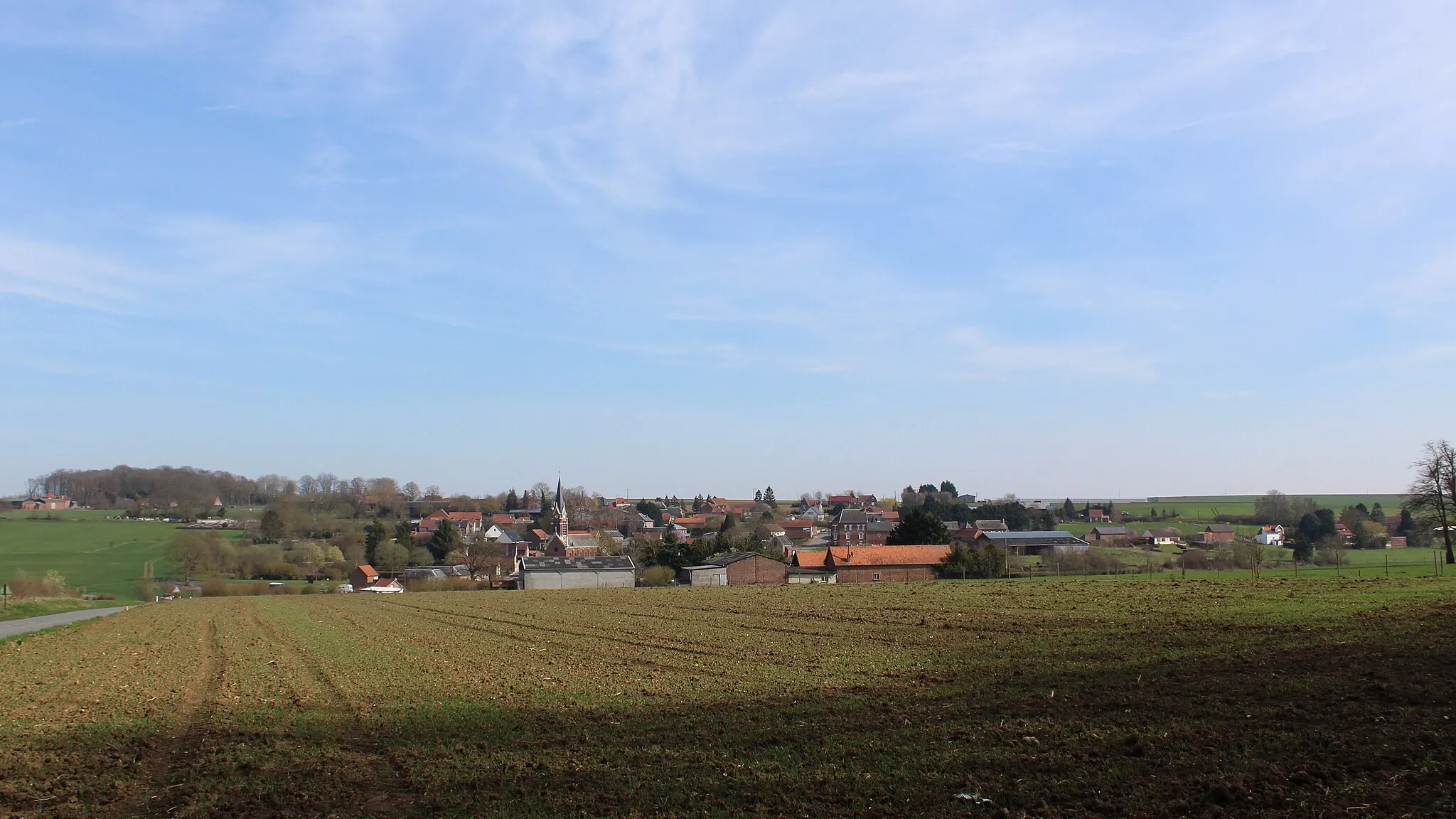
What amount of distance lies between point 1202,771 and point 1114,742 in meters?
1.59

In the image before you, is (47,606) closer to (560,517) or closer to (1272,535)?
(560,517)

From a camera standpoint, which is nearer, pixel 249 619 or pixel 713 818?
pixel 713 818

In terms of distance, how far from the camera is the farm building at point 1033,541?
371 ft

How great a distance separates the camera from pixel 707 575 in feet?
289

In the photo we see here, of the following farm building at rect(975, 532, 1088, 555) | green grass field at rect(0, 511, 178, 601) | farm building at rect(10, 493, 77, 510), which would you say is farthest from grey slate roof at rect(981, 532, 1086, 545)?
farm building at rect(10, 493, 77, 510)

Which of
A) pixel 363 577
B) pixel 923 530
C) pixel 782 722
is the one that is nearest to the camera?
pixel 782 722

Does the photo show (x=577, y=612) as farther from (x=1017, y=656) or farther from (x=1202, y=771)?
(x=1202, y=771)

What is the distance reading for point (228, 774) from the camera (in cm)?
1257

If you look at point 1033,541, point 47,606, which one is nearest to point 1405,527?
point 1033,541

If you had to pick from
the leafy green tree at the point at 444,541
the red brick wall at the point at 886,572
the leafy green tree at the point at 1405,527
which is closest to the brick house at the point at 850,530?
the red brick wall at the point at 886,572

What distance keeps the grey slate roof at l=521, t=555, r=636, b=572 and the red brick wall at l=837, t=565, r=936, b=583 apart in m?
20.4

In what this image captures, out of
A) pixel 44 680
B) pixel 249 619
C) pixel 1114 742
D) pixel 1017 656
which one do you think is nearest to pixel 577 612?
pixel 249 619

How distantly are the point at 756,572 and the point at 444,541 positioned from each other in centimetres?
5375

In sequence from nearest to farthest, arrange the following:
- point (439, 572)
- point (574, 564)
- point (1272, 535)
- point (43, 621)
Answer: point (43, 621), point (574, 564), point (439, 572), point (1272, 535)
